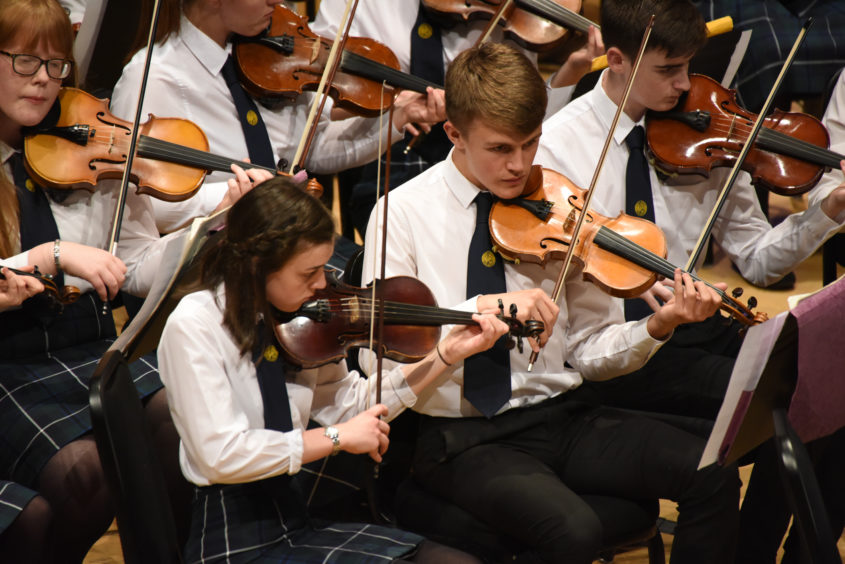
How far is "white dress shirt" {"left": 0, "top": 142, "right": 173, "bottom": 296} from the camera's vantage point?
2061 millimetres

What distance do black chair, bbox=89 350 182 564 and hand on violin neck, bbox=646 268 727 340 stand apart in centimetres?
107

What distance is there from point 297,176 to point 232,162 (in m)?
0.28

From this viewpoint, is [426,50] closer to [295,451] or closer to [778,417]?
[295,451]

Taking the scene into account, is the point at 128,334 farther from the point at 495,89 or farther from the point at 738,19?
the point at 738,19

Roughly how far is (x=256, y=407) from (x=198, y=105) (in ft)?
3.40

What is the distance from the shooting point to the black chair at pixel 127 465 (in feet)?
4.33

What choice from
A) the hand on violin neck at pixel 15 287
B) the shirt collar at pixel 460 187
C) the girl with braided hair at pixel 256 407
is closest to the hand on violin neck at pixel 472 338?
the girl with braided hair at pixel 256 407

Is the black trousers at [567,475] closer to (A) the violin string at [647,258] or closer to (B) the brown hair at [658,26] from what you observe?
(A) the violin string at [647,258]

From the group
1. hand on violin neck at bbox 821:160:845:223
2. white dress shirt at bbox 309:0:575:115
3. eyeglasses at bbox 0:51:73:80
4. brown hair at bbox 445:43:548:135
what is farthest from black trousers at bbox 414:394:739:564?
white dress shirt at bbox 309:0:575:115

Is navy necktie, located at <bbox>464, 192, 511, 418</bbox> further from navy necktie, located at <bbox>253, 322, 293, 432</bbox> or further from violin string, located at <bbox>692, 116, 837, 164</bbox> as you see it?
violin string, located at <bbox>692, 116, 837, 164</bbox>

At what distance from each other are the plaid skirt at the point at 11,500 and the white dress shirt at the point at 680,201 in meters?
1.35

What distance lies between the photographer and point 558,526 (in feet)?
5.63

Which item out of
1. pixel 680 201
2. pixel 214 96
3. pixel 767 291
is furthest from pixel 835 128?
pixel 214 96

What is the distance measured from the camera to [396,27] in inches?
107
